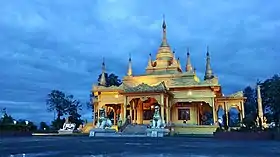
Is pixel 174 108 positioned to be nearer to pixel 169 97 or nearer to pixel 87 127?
pixel 169 97

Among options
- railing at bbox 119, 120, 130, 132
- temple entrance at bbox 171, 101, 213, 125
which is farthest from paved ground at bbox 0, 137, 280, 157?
temple entrance at bbox 171, 101, 213, 125

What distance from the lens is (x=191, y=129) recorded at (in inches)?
1417

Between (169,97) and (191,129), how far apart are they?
13.9 ft

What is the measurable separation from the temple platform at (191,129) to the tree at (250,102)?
79.7 feet

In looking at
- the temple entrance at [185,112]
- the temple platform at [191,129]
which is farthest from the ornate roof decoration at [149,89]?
the temple entrance at [185,112]

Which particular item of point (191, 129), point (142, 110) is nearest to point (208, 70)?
point (142, 110)

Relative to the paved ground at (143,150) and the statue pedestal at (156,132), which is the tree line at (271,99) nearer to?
the statue pedestal at (156,132)

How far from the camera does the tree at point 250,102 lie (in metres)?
60.3

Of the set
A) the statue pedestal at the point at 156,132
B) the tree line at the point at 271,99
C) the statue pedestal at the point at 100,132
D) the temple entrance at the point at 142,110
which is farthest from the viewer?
the tree line at the point at 271,99

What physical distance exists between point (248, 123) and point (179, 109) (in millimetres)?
17502

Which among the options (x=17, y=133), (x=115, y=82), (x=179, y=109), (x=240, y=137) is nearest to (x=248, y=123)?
(x=240, y=137)

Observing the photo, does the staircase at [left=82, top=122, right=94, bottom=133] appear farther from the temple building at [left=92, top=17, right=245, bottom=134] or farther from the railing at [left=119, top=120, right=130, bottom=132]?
the railing at [left=119, top=120, right=130, bottom=132]

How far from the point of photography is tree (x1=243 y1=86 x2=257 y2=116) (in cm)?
6034

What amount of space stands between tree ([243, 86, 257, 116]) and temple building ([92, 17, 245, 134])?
19706 mm
